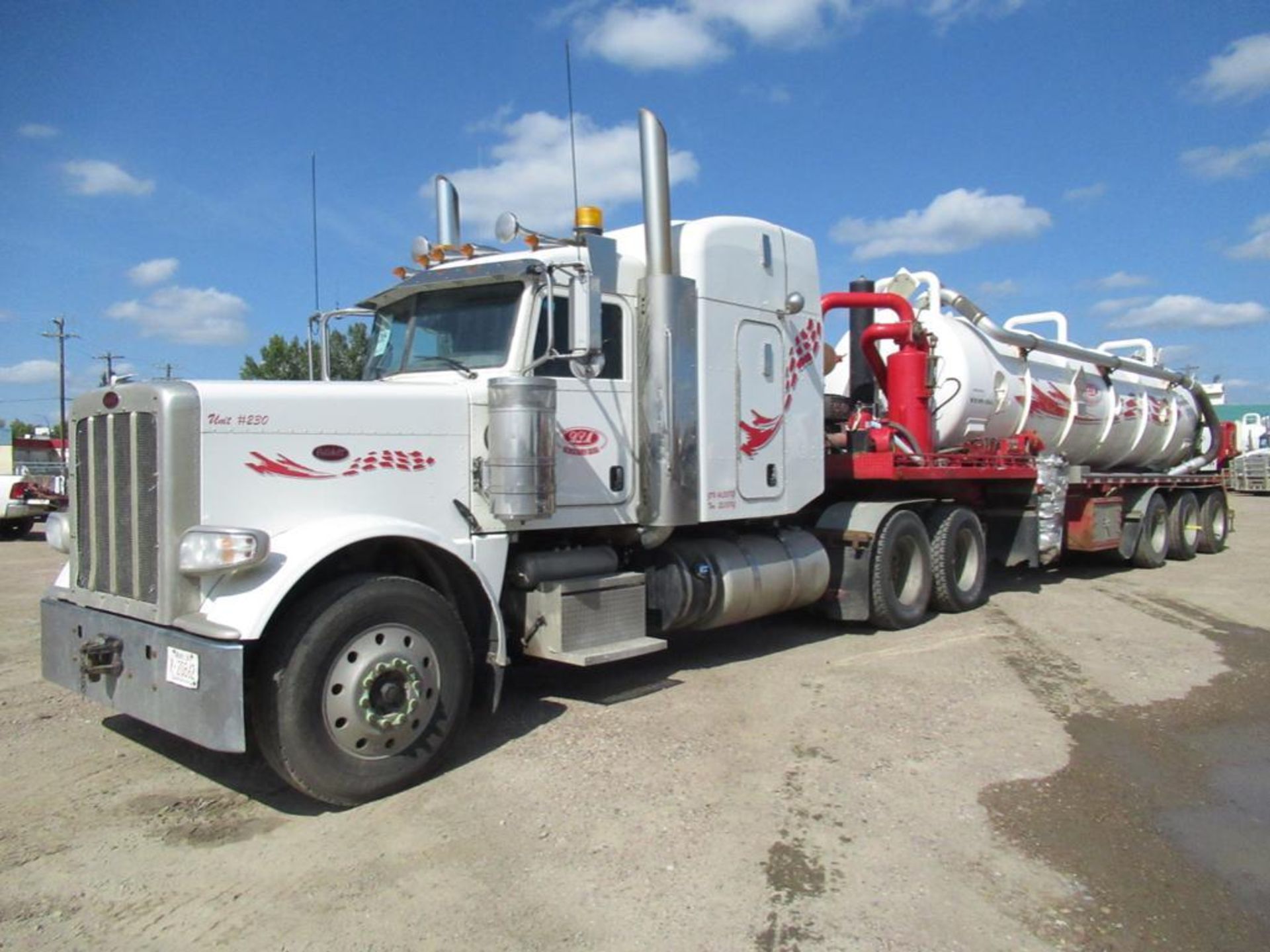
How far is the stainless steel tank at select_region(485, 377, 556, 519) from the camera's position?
522 cm

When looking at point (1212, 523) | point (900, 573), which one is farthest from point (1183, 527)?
point (900, 573)

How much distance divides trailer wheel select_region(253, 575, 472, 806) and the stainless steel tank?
0.70 m

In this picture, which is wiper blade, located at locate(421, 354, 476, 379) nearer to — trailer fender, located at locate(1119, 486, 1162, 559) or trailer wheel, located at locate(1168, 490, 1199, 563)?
trailer fender, located at locate(1119, 486, 1162, 559)

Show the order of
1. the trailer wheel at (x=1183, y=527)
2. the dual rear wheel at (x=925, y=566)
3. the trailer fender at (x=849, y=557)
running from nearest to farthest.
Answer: the trailer fender at (x=849, y=557) < the dual rear wheel at (x=925, y=566) < the trailer wheel at (x=1183, y=527)

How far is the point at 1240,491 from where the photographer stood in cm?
3688

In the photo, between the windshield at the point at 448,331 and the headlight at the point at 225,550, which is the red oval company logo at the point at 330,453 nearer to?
the headlight at the point at 225,550

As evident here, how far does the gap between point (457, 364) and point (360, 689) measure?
85.2 inches

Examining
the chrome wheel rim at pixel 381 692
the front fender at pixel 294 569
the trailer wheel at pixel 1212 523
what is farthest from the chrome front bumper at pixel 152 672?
the trailer wheel at pixel 1212 523

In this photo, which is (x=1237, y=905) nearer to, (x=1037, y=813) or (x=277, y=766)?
(x=1037, y=813)

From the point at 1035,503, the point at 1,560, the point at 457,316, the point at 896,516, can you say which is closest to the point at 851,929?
the point at 457,316

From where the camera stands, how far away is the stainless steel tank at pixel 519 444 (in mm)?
5219

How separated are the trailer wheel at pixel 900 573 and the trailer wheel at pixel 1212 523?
8.95m

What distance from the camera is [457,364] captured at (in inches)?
231

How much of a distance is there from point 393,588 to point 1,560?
13703mm
